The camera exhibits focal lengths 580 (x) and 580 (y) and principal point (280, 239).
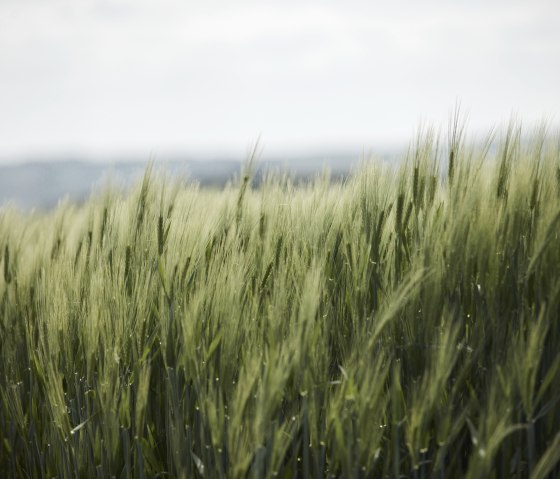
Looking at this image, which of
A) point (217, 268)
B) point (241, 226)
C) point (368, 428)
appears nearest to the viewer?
point (368, 428)

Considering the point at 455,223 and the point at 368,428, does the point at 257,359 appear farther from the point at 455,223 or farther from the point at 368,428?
the point at 455,223

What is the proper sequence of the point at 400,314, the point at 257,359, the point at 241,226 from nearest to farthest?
the point at 257,359 → the point at 400,314 → the point at 241,226

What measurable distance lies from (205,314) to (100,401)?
0.96ft

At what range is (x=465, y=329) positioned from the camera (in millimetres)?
1197

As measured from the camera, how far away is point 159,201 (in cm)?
170

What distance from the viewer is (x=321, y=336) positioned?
3.52ft

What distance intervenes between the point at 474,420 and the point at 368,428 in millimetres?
260

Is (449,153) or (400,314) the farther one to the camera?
(449,153)

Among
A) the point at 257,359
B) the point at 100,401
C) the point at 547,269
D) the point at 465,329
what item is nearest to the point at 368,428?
the point at 257,359

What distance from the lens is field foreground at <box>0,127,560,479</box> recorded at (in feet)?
3.21

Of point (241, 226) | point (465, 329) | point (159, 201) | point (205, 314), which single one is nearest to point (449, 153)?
point (465, 329)

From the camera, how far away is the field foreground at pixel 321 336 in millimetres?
979

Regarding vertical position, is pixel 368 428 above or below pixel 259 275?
below

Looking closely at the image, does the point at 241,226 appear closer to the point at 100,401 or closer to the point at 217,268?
the point at 217,268
